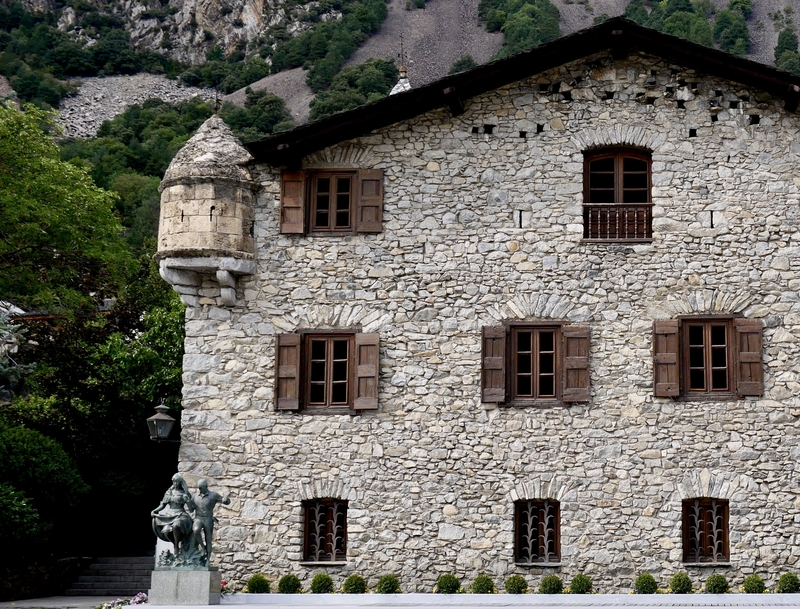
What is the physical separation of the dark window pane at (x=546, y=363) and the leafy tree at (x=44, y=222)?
1300 cm

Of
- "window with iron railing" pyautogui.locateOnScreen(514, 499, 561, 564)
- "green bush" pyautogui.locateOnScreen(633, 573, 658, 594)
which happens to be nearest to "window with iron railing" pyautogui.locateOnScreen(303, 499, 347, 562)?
"window with iron railing" pyautogui.locateOnScreen(514, 499, 561, 564)

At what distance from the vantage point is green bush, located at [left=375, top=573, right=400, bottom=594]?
20.4 meters

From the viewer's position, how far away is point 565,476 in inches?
822

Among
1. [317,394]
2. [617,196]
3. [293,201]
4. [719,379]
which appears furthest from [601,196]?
[317,394]

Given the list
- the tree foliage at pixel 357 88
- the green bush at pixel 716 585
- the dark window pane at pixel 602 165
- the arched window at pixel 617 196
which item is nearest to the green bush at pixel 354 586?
the green bush at pixel 716 585

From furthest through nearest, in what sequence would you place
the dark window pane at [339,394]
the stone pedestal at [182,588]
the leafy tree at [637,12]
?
the leafy tree at [637,12] → the dark window pane at [339,394] → the stone pedestal at [182,588]

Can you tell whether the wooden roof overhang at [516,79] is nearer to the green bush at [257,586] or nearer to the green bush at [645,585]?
the green bush at [257,586]

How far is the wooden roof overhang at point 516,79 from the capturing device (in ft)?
69.3

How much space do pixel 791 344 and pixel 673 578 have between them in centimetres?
452

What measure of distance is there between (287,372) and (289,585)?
3.64 m

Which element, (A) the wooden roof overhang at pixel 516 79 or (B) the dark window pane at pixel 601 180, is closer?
(A) the wooden roof overhang at pixel 516 79

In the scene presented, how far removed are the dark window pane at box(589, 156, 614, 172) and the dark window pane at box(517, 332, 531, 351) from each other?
10.7 ft

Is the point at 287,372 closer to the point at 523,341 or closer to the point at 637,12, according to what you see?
the point at 523,341

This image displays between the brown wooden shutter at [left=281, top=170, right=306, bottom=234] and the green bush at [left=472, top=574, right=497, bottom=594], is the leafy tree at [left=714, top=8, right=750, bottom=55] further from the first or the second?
the green bush at [left=472, top=574, right=497, bottom=594]
